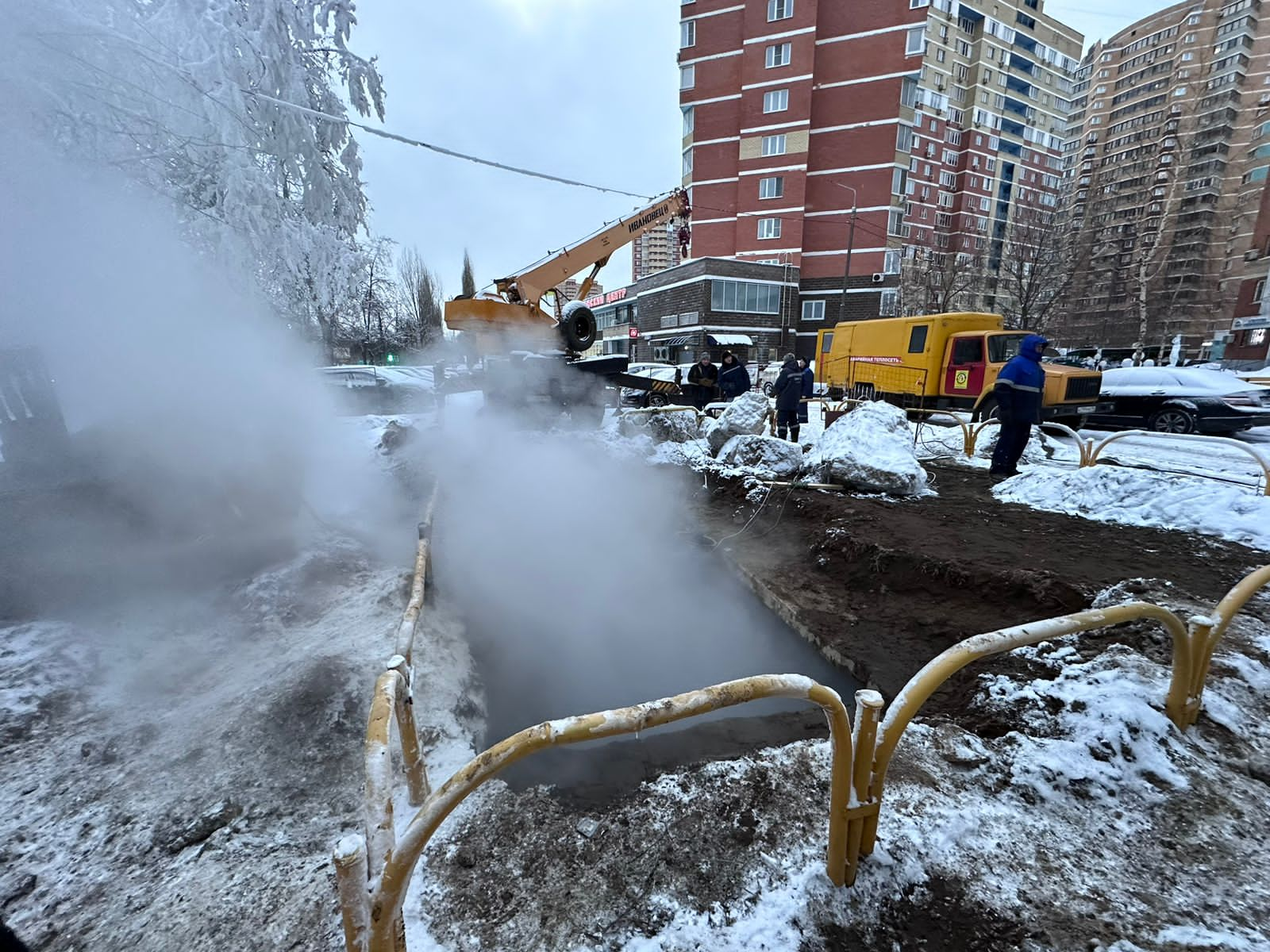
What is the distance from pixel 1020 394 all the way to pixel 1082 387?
5.24 metres

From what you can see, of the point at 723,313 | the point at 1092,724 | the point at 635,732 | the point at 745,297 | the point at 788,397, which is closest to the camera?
the point at 635,732

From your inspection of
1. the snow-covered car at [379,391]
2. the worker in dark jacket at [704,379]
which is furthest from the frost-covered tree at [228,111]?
the worker in dark jacket at [704,379]

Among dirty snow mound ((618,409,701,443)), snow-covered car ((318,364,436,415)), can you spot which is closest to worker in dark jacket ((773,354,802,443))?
dirty snow mound ((618,409,701,443))

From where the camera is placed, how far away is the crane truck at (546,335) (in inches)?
357

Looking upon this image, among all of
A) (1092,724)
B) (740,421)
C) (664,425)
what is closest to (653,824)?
(1092,724)

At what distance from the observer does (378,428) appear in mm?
9477

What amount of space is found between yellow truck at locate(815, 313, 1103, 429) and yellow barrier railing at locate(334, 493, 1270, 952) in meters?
8.41

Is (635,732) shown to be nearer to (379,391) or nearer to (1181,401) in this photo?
(379,391)

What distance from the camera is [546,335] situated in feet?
32.3

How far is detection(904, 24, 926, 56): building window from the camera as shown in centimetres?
3064

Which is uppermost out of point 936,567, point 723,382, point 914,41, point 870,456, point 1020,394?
point 914,41

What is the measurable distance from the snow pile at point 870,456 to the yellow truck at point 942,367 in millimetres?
3849

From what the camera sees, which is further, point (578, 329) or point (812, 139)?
point (812, 139)

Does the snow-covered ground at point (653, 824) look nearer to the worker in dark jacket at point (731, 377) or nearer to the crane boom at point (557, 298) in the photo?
the crane boom at point (557, 298)
